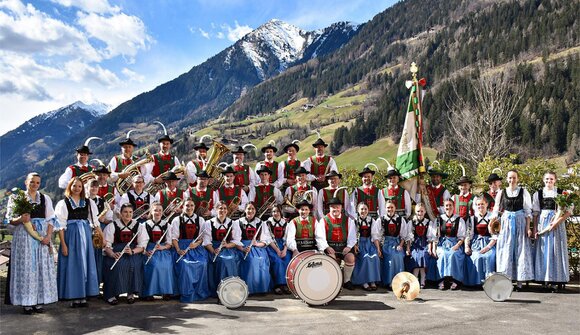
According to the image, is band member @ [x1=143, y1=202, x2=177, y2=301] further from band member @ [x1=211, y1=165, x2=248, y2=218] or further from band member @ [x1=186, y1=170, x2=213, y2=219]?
band member @ [x1=211, y1=165, x2=248, y2=218]

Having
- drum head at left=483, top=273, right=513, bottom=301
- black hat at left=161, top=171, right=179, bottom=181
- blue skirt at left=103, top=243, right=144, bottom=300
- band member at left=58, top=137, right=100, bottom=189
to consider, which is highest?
band member at left=58, top=137, right=100, bottom=189

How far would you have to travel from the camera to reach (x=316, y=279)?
784 cm

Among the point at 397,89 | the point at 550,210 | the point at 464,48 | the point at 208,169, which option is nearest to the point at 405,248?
the point at 550,210

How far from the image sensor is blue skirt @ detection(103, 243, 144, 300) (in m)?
8.25

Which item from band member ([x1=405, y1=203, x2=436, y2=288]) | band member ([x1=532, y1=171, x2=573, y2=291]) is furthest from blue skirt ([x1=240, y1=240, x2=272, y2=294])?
band member ([x1=532, y1=171, x2=573, y2=291])

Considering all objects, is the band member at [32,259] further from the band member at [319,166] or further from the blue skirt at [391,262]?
the blue skirt at [391,262]

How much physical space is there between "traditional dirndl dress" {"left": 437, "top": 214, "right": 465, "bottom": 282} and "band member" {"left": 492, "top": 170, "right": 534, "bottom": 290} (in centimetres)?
72

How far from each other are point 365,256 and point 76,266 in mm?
5042

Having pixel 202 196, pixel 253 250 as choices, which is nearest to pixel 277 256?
pixel 253 250

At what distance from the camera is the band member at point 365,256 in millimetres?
9430

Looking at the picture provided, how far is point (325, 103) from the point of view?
6412 inches

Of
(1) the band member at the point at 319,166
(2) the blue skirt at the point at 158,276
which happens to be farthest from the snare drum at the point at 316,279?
(1) the band member at the point at 319,166

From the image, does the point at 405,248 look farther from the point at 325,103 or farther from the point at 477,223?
the point at 325,103

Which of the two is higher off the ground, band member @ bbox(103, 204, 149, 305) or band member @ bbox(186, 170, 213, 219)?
band member @ bbox(186, 170, 213, 219)
